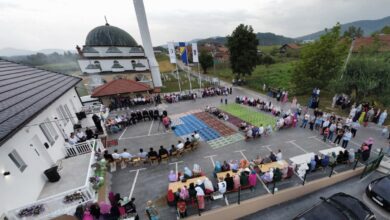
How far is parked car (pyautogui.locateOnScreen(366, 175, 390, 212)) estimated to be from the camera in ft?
23.6

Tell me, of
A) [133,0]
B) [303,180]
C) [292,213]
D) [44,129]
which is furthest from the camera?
[133,0]

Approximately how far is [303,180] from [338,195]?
4.92 feet

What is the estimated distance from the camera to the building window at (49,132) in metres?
9.03

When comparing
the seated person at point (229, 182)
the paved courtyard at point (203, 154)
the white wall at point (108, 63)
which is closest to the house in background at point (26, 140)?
the paved courtyard at point (203, 154)

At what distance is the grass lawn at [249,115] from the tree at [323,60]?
976cm

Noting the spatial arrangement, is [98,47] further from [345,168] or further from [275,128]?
[345,168]

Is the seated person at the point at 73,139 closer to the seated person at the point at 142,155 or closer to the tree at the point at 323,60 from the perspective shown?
the seated person at the point at 142,155

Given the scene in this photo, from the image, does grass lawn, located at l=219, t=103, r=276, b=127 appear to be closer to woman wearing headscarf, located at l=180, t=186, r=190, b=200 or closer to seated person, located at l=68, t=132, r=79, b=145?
woman wearing headscarf, located at l=180, t=186, r=190, b=200

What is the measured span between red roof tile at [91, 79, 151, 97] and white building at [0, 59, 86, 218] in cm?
971

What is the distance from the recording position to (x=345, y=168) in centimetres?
922

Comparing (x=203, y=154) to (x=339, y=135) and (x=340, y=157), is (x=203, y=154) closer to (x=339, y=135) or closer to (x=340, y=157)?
(x=340, y=157)

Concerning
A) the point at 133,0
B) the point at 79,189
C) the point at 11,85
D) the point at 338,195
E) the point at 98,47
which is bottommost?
the point at 338,195

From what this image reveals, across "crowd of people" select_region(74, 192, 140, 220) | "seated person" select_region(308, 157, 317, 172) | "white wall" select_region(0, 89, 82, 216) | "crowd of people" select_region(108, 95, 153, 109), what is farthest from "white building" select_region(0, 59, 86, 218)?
"seated person" select_region(308, 157, 317, 172)

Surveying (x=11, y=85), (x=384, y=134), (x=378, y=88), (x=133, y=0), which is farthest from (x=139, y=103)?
(x=378, y=88)
